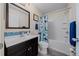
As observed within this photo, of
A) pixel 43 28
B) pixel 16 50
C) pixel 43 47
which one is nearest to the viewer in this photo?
pixel 16 50

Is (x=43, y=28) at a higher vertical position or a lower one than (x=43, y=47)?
higher

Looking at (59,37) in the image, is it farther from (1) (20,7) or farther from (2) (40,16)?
(1) (20,7)

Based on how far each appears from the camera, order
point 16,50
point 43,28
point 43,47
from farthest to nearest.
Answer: point 43,47
point 43,28
point 16,50

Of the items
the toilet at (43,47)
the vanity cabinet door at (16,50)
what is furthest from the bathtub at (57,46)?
the vanity cabinet door at (16,50)

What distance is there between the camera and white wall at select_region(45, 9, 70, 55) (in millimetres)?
2177

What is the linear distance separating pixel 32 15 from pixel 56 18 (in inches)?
25.8

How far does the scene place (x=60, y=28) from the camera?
2357 millimetres

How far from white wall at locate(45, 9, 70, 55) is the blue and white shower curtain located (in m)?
0.11

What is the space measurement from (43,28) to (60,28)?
447 mm

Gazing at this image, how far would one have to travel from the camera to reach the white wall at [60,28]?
2177 millimetres

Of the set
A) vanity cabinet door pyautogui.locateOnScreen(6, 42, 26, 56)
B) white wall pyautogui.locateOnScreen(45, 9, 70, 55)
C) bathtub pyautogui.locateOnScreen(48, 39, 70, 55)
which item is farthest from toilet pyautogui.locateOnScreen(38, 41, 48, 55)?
vanity cabinet door pyautogui.locateOnScreen(6, 42, 26, 56)

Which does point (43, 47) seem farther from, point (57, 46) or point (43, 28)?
point (43, 28)

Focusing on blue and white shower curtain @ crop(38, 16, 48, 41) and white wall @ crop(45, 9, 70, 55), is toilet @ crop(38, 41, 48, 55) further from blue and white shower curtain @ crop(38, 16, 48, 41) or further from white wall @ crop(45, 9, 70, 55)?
white wall @ crop(45, 9, 70, 55)

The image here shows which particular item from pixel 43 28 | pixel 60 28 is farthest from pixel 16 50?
pixel 60 28
